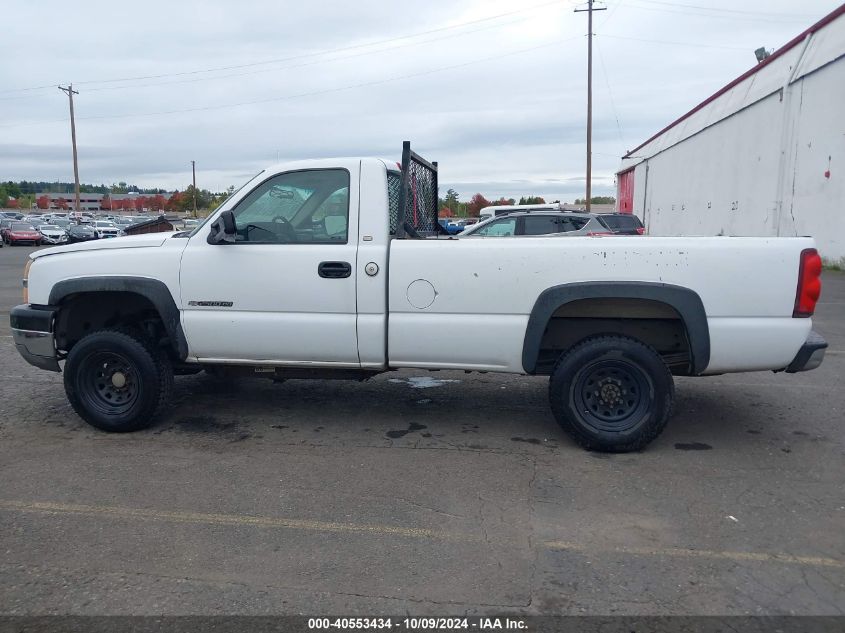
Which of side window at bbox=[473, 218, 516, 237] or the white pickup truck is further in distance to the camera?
side window at bbox=[473, 218, 516, 237]

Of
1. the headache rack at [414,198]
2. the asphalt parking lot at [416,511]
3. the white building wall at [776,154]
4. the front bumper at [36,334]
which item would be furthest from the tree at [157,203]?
the asphalt parking lot at [416,511]

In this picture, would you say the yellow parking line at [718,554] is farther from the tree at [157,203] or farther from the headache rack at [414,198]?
the tree at [157,203]

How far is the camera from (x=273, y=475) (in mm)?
4809

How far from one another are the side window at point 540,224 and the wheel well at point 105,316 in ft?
33.2

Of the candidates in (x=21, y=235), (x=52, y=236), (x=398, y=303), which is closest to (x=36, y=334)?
(x=398, y=303)

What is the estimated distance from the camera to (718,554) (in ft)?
12.2

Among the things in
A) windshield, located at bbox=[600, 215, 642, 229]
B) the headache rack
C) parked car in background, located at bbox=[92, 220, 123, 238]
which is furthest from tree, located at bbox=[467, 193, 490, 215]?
the headache rack

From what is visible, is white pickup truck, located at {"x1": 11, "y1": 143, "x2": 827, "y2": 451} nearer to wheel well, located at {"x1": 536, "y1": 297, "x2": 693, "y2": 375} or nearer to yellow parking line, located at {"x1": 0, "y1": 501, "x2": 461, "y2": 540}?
wheel well, located at {"x1": 536, "y1": 297, "x2": 693, "y2": 375}

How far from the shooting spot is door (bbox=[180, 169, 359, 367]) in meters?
5.27

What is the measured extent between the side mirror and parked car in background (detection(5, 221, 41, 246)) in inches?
1521

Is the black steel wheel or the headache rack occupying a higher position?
the headache rack

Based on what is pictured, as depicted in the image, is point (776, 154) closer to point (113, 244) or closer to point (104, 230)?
point (113, 244)

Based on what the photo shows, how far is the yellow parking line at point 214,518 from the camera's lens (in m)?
3.98

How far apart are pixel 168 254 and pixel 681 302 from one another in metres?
3.70
